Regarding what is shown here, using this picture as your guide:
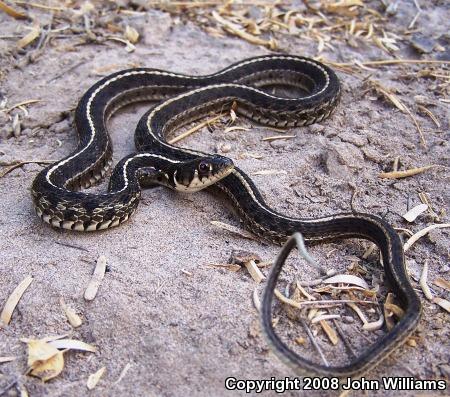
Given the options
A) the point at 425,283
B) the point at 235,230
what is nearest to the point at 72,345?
the point at 235,230

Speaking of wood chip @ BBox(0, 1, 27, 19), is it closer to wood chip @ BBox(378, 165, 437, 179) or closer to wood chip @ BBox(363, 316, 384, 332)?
wood chip @ BBox(378, 165, 437, 179)

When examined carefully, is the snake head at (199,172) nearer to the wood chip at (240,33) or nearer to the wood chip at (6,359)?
the wood chip at (6,359)

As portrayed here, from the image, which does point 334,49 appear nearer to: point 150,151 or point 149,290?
point 150,151

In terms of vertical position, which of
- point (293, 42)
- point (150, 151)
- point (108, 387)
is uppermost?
point (293, 42)

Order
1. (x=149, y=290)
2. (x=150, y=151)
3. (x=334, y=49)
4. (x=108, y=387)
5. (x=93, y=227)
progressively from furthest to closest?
(x=334, y=49) < (x=150, y=151) < (x=93, y=227) < (x=149, y=290) < (x=108, y=387)

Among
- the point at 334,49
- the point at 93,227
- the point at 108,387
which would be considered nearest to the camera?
the point at 108,387

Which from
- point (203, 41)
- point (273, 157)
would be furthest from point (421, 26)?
point (273, 157)

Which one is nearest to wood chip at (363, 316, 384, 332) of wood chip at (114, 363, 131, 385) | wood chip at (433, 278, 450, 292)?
wood chip at (433, 278, 450, 292)
